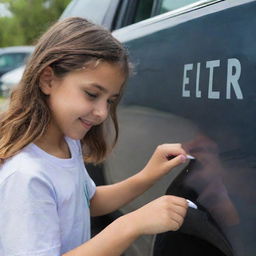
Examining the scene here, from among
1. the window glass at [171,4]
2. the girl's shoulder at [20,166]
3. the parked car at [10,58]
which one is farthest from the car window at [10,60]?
the girl's shoulder at [20,166]

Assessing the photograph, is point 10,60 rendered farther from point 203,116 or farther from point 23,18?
point 203,116

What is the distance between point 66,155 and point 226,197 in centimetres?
53

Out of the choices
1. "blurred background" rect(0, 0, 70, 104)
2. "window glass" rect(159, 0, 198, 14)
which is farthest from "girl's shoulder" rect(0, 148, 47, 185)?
"blurred background" rect(0, 0, 70, 104)

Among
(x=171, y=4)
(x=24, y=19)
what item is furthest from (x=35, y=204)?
(x=24, y=19)

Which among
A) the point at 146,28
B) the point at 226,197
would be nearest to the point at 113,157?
the point at 146,28

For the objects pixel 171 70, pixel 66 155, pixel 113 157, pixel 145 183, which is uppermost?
pixel 171 70

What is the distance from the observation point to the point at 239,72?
112 centimetres

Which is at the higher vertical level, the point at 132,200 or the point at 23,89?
the point at 23,89

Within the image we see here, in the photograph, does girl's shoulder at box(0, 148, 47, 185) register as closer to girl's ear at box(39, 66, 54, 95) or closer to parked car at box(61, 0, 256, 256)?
girl's ear at box(39, 66, 54, 95)

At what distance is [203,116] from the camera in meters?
1.27

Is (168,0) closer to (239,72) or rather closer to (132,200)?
(132,200)

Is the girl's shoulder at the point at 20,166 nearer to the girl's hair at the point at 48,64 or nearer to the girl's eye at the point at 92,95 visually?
the girl's hair at the point at 48,64

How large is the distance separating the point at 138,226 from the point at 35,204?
A: 0.86 feet

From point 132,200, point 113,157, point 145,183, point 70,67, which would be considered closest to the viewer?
point 70,67
